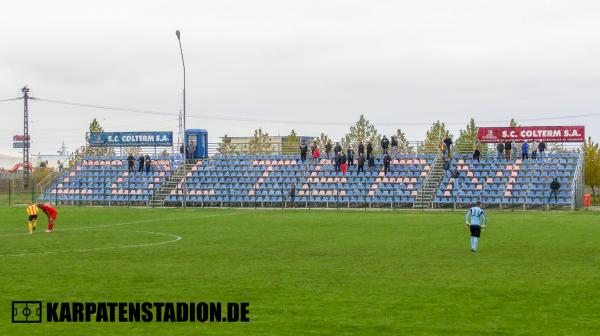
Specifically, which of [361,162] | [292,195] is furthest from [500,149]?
[292,195]

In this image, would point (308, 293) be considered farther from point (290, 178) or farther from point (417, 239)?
point (290, 178)

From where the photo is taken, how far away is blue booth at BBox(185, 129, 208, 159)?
72.2 meters

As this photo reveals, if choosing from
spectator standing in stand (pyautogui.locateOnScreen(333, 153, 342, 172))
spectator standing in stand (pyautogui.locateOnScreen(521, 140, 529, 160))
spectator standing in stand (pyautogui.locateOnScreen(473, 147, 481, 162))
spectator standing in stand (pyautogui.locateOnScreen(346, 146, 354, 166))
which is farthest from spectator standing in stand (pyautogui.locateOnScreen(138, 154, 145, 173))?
spectator standing in stand (pyautogui.locateOnScreen(521, 140, 529, 160))

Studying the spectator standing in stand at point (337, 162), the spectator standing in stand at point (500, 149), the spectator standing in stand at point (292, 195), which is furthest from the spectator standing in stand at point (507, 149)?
the spectator standing in stand at point (292, 195)

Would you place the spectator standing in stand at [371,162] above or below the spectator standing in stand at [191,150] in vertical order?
below

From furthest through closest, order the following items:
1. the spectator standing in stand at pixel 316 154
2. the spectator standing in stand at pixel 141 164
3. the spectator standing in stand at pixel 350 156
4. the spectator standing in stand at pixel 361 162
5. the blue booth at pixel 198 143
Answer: the blue booth at pixel 198 143 < the spectator standing in stand at pixel 141 164 < the spectator standing in stand at pixel 316 154 < the spectator standing in stand at pixel 350 156 < the spectator standing in stand at pixel 361 162

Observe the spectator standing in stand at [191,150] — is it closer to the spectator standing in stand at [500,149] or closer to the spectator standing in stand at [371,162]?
the spectator standing in stand at [371,162]

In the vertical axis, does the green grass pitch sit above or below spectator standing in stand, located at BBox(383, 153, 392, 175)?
below

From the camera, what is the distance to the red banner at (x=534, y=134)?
63.8m

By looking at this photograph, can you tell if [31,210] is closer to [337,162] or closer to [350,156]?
[337,162]

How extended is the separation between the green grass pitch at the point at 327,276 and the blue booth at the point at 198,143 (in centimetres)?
3483

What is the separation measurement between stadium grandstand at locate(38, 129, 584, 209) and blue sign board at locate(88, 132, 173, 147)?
143 inches

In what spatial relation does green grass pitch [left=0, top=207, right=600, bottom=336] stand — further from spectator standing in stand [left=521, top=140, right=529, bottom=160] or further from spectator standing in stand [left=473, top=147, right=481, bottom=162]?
spectator standing in stand [left=473, top=147, right=481, bottom=162]

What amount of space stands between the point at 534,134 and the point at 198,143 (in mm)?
27685
